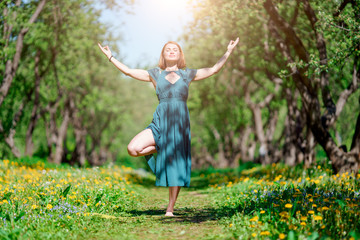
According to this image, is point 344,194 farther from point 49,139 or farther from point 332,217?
point 49,139

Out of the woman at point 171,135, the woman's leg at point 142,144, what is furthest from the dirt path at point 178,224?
the woman's leg at point 142,144

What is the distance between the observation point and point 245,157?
1097 inches

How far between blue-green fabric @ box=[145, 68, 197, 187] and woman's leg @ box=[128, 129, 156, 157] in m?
0.10

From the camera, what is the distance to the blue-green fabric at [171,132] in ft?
20.6

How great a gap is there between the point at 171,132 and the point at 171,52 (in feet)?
4.55

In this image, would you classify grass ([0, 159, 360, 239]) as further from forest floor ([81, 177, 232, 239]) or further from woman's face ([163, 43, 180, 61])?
woman's face ([163, 43, 180, 61])

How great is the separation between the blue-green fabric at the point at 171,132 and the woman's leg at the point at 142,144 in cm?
10

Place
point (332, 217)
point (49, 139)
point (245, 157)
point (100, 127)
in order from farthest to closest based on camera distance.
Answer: point (100, 127) < point (245, 157) < point (49, 139) < point (332, 217)

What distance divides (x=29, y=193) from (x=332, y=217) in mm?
5125

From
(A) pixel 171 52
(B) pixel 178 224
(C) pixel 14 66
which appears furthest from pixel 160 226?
(C) pixel 14 66

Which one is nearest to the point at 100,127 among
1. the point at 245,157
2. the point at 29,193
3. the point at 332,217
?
the point at 245,157

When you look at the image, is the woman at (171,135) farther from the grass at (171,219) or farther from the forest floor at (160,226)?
the grass at (171,219)

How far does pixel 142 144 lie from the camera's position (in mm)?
6023

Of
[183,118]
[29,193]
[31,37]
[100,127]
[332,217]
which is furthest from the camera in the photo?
[100,127]
